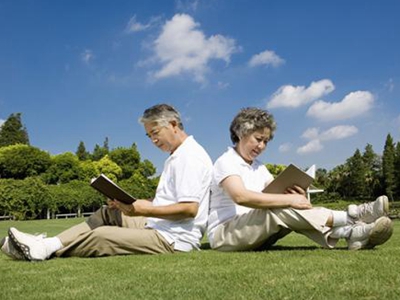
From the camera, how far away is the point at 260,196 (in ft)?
16.2

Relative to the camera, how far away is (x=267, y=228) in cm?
515

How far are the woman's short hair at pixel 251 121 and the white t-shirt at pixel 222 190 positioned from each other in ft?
0.92

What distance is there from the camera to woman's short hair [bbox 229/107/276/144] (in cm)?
545

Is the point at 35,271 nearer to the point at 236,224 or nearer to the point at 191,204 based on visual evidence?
the point at 191,204

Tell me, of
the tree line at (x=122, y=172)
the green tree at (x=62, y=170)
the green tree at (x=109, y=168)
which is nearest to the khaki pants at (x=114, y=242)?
the tree line at (x=122, y=172)

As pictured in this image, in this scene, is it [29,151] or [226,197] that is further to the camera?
[29,151]

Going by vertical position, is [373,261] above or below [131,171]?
below

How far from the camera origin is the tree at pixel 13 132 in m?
97.2

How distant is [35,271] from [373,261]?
3.03m

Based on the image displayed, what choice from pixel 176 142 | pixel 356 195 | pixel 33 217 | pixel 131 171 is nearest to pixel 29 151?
pixel 131 171

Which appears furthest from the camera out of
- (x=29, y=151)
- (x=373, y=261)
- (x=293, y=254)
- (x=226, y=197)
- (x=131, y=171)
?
(x=131, y=171)

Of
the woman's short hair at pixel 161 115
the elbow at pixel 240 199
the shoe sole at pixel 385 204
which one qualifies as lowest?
the shoe sole at pixel 385 204

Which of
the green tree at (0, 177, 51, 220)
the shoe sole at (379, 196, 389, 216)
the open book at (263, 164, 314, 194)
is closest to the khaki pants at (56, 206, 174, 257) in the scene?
the open book at (263, 164, 314, 194)

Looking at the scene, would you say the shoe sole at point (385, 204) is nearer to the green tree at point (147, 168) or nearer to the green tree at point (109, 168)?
the green tree at point (109, 168)
